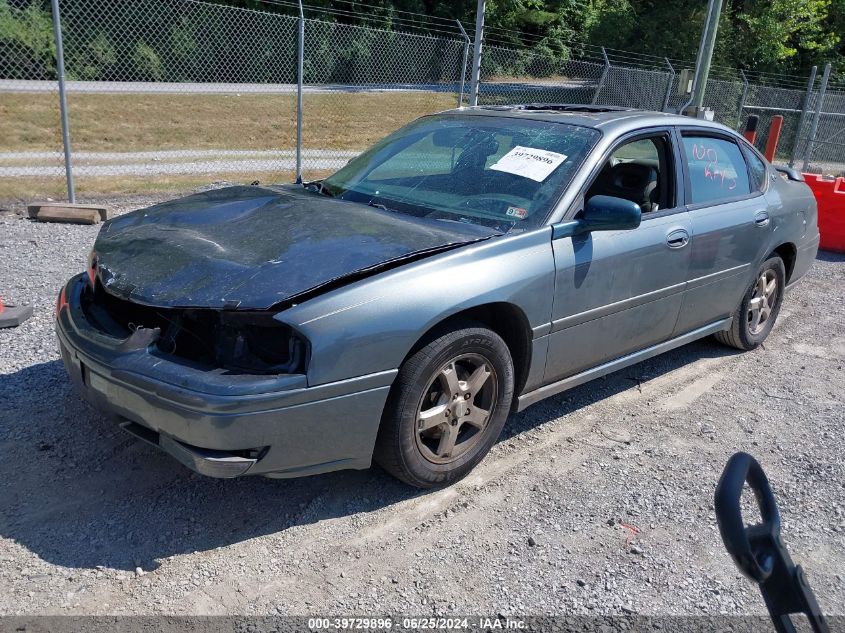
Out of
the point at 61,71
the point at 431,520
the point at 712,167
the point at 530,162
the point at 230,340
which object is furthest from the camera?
the point at 61,71

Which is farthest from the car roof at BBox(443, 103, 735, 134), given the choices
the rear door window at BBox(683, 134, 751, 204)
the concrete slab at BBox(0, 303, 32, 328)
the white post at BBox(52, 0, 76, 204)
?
the white post at BBox(52, 0, 76, 204)

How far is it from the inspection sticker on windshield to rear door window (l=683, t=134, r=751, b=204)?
1.08 meters

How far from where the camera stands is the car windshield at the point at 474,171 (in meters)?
3.89

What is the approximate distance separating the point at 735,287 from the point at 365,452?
304 cm

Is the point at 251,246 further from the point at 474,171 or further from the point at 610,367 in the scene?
the point at 610,367

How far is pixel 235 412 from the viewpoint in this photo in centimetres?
279

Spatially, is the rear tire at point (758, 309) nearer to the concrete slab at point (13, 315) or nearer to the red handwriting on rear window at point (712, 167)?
the red handwriting on rear window at point (712, 167)

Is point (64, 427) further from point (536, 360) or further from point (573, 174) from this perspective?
point (573, 174)

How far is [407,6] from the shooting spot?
3005 centimetres

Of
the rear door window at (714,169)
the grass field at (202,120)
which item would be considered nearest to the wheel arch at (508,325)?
the rear door window at (714,169)

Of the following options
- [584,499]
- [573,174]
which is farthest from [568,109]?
[584,499]

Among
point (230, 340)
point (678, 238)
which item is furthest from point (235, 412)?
point (678, 238)

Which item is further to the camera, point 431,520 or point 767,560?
point 431,520

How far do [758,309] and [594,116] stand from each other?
2.13m
